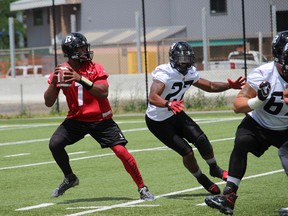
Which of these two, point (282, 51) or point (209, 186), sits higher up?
point (282, 51)

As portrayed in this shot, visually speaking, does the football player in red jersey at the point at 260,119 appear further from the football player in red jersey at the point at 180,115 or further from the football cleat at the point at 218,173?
the football cleat at the point at 218,173

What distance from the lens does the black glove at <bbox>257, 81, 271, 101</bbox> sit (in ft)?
27.1

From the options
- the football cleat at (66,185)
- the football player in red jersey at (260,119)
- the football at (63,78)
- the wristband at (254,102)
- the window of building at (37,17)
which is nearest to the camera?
the wristband at (254,102)

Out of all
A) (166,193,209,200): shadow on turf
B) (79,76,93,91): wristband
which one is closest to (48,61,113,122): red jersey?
(79,76,93,91): wristband

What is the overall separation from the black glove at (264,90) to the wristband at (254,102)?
0.09 metres

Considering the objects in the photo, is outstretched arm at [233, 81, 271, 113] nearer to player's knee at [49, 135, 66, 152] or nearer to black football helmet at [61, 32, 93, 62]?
black football helmet at [61, 32, 93, 62]

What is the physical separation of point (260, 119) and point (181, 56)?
2.03 m

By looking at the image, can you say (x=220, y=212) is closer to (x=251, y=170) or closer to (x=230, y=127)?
(x=251, y=170)

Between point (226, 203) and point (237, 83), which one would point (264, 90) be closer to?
point (226, 203)

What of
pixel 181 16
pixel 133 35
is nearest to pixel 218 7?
pixel 181 16

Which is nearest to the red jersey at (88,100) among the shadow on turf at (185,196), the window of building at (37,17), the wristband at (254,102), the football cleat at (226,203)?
the shadow on turf at (185,196)

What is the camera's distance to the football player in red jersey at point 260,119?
856 centimetres

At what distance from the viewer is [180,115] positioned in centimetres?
1087

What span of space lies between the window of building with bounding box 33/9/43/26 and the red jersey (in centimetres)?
4949
